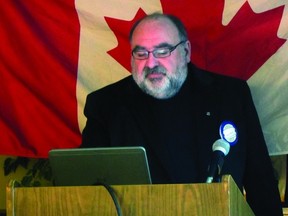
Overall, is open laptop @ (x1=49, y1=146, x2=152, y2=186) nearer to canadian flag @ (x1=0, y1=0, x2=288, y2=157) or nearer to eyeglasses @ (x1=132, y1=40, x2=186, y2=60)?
eyeglasses @ (x1=132, y1=40, x2=186, y2=60)

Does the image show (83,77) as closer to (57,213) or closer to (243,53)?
(243,53)

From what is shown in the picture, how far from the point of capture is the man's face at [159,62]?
96.1 inches

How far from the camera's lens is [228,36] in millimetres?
2746

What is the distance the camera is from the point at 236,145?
8.01 ft

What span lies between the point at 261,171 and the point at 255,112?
0.22 m

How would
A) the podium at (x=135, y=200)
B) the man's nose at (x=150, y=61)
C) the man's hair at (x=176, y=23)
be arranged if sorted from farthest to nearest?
1. the man's hair at (x=176, y=23)
2. the man's nose at (x=150, y=61)
3. the podium at (x=135, y=200)

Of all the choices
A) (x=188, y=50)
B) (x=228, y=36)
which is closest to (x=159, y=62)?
(x=188, y=50)

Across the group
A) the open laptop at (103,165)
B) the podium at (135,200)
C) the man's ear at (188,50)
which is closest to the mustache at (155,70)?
the man's ear at (188,50)

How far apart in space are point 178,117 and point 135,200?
1.02 m

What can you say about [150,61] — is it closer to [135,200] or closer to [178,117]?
[178,117]

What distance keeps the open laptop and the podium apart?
107mm

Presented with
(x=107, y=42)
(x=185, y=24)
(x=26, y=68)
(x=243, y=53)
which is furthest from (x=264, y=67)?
(x=26, y=68)

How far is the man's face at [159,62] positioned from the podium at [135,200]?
887 millimetres

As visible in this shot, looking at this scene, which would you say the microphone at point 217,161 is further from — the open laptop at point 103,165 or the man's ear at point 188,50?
the man's ear at point 188,50
